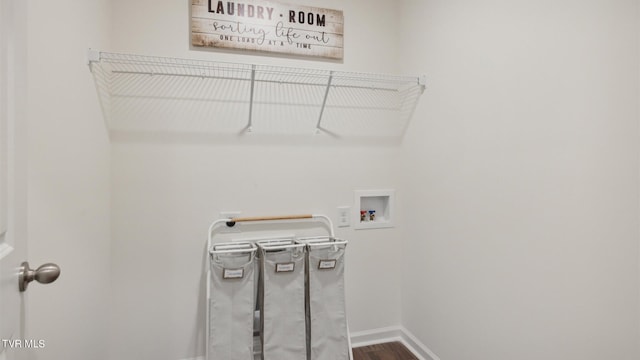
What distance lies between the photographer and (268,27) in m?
2.20

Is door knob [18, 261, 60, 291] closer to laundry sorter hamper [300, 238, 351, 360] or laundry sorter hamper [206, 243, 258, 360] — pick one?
laundry sorter hamper [206, 243, 258, 360]

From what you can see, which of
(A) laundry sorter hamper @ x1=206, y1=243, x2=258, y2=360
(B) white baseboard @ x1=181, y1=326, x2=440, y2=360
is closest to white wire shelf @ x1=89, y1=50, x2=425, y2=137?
(A) laundry sorter hamper @ x1=206, y1=243, x2=258, y2=360

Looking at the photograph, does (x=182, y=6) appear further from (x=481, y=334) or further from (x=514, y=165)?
(x=481, y=334)

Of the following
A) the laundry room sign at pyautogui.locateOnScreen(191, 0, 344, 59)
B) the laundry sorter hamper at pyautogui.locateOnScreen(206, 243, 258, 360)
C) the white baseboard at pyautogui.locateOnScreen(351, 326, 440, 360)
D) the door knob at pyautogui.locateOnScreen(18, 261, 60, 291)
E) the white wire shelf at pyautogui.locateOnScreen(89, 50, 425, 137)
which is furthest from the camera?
the white baseboard at pyautogui.locateOnScreen(351, 326, 440, 360)

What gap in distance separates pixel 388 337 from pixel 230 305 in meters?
1.27

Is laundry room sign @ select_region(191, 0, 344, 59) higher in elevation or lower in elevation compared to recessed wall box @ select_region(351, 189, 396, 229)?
higher

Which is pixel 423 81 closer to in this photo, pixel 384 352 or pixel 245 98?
pixel 245 98

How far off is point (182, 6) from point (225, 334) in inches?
77.0

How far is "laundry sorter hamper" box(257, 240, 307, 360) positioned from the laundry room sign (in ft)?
4.27

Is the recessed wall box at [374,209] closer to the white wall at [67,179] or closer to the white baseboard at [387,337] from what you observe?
the white baseboard at [387,337]

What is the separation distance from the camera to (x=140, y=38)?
199 centimetres

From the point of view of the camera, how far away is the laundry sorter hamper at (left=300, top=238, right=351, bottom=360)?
78.7 inches

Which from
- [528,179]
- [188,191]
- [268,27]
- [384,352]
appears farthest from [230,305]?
[268,27]

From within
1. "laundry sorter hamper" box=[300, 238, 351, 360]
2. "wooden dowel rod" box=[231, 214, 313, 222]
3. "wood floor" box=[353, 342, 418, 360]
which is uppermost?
"wooden dowel rod" box=[231, 214, 313, 222]
